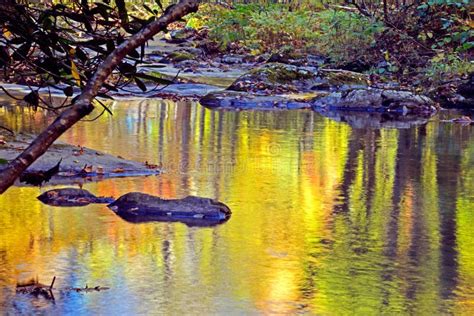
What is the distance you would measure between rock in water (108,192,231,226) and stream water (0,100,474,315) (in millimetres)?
175

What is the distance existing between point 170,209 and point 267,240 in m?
1.21

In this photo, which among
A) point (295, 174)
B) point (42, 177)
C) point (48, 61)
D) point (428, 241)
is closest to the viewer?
point (42, 177)

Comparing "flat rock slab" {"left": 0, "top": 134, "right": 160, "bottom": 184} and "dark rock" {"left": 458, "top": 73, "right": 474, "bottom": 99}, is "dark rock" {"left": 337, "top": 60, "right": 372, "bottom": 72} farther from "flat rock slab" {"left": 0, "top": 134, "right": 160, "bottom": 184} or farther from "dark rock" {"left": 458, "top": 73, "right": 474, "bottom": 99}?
"flat rock slab" {"left": 0, "top": 134, "right": 160, "bottom": 184}

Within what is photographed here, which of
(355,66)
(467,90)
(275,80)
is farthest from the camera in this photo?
(355,66)

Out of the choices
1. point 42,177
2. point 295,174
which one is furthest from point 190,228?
point 42,177

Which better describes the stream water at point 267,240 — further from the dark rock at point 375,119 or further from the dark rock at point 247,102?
the dark rock at point 247,102

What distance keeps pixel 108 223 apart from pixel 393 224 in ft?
7.83

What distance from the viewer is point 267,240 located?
7719 millimetres

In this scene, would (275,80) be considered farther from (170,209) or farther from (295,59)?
(170,209)

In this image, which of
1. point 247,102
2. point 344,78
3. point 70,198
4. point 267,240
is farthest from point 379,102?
point 267,240

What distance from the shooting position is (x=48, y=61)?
3.70 metres

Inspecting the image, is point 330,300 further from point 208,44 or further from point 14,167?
point 208,44

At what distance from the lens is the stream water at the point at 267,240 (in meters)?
6.16

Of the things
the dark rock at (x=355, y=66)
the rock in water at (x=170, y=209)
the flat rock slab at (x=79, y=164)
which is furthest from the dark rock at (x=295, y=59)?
the rock in water at (x=170, y=209)
